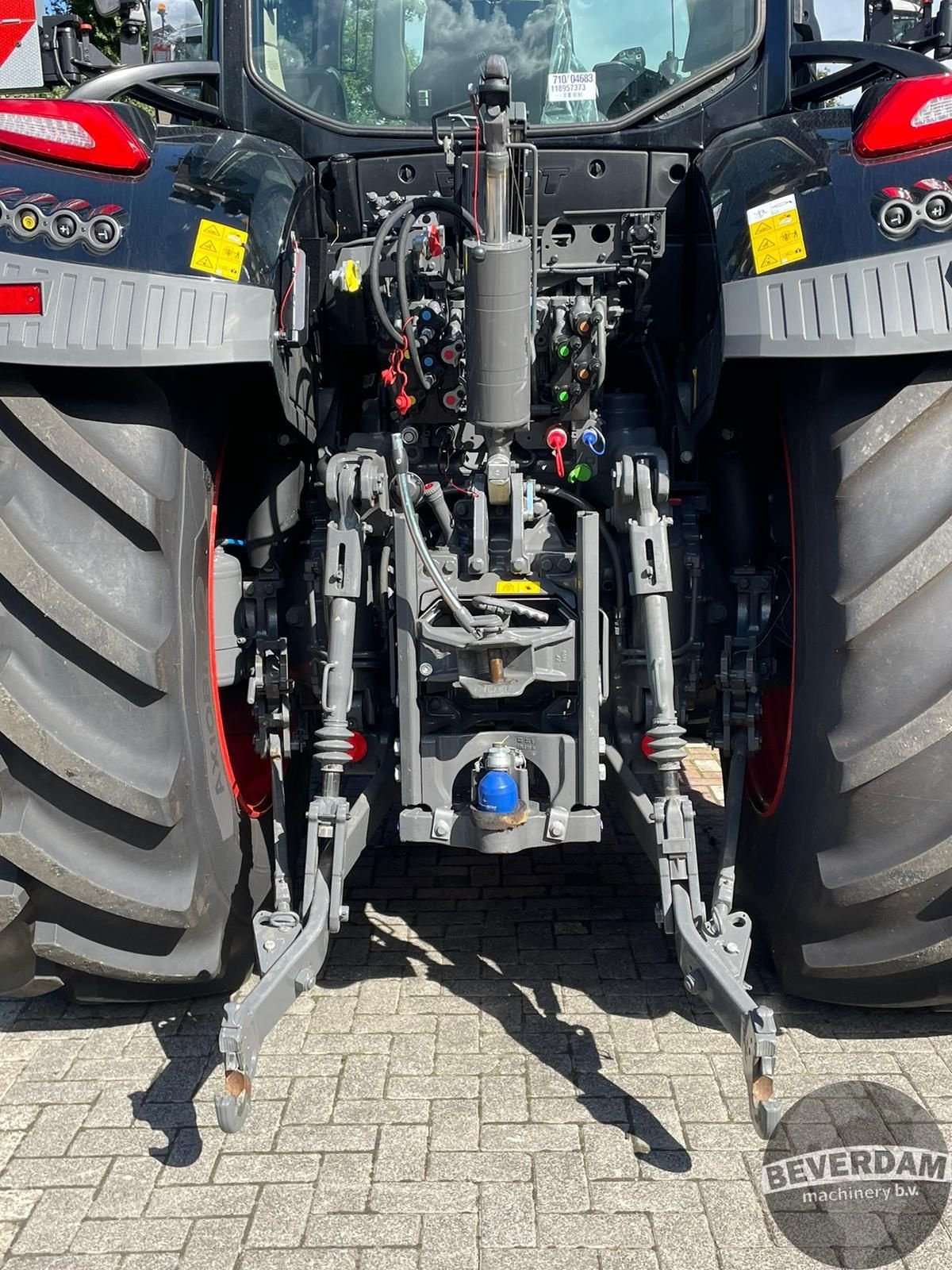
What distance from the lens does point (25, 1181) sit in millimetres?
2279

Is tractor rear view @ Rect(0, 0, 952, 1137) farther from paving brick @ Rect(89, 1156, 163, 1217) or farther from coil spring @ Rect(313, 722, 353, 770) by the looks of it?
paving brick @ Rect(89, 1156, 163, 1217)

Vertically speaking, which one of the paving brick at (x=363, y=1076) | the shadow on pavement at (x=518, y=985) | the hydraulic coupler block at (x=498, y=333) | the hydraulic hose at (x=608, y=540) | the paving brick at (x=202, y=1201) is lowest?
the shadow on pavement at (x=518, y=985)

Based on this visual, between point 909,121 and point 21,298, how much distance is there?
178 cm

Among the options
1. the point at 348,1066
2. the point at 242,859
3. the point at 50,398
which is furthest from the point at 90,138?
the point at 348,1066

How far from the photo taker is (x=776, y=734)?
118 inches

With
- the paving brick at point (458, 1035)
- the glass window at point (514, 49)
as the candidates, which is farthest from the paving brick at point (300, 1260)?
the glass window at point (514, 49)

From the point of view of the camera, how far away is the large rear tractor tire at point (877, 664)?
2.30m

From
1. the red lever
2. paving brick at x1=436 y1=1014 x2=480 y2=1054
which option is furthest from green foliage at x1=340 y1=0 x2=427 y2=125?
paving brick at x1=436 y1=1014 x2=480 y2=1054

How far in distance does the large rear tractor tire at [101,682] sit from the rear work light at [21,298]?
13 centimetres

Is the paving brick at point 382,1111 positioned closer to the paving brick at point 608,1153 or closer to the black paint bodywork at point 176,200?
the paving brick at point 608,1153

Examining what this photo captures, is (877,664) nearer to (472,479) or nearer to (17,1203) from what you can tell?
(472,479)

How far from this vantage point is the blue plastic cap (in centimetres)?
248

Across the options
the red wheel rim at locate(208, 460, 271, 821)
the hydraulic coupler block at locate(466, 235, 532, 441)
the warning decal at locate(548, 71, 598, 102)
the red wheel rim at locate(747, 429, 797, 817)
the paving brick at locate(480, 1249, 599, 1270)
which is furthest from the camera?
the warning decal at locate(548, 71, 598, 102)

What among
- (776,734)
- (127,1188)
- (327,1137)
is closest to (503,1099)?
(327,1137)
